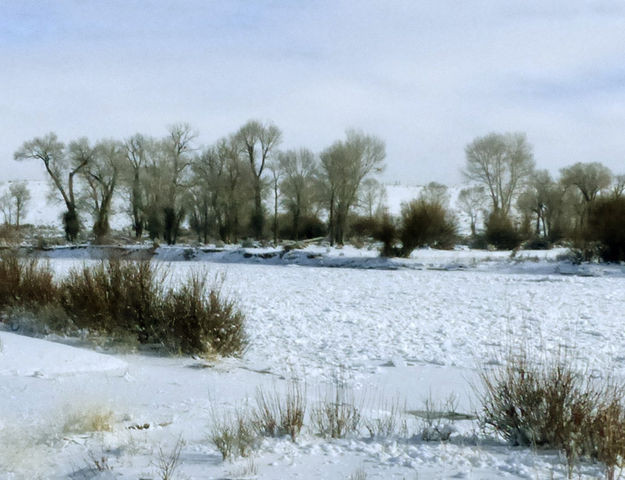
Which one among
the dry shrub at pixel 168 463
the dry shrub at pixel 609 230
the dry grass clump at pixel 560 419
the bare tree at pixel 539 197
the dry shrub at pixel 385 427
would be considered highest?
the bare tree at pixel 539 197

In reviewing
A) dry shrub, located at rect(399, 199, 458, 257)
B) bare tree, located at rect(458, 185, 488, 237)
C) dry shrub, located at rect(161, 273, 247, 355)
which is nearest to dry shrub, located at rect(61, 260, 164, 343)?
dry shrub, located at rect(161, 273, 247, 355)

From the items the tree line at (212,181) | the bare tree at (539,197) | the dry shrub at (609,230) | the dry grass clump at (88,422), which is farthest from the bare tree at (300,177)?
the dry grass clump at (88,422)

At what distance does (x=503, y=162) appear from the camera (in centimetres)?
5381

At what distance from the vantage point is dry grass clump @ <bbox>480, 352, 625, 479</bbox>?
3.63 metres

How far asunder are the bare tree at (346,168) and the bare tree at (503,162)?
1554cm

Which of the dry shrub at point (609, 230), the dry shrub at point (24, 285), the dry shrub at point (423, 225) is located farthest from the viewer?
the dry shrub at point (423, 225)

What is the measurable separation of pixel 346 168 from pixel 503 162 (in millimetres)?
19631

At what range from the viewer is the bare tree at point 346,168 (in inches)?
1609

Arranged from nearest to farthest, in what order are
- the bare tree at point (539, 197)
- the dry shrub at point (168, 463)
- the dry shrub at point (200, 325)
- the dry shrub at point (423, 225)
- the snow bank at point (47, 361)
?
the dry shrub at point (168, 463) → the snow bank at point (47, 361) → the dry shrub at point (200, 325) → the dry shrub at point (423, 225) → the bare tree at point (539, 197)

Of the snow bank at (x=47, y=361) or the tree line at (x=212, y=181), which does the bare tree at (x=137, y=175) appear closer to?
the tree line at (x=212, y=181)

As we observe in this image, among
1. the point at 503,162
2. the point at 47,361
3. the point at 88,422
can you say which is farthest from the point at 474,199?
the point at 88,422

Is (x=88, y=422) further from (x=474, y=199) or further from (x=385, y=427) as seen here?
(x=474, y=199)

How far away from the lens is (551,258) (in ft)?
77.8

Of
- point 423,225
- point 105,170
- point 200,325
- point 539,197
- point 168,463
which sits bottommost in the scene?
point 168,463
